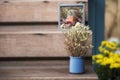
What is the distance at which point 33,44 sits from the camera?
6.99 ft

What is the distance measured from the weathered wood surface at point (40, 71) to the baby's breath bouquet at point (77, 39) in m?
0.14

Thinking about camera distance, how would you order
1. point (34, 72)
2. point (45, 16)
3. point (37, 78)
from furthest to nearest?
point (45, 16) < point (34, 72) < point (37, 78)

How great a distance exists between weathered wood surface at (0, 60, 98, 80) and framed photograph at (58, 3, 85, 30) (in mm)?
260

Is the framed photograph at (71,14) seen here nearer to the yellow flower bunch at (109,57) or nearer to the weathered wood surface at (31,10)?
the weathered wood surface at (31,10)

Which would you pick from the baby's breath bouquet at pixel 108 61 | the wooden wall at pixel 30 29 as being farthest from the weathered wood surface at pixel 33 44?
the baby's breath bouquet at pixel 108 61

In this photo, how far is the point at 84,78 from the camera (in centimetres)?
186

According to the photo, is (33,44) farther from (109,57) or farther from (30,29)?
(109,57)

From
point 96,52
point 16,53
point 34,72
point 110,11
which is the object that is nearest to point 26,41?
point 16,53

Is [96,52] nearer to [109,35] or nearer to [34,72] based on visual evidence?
[34,72]

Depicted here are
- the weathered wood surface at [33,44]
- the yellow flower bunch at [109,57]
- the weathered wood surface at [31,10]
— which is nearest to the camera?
the yellow flower bunch at [109,57]

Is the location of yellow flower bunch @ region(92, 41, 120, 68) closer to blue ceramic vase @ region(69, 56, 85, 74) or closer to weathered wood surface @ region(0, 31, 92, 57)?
blue ceramic vase @ region(69, 56, 85, 74)

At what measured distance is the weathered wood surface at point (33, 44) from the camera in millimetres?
2111

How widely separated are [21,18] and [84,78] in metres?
0.68

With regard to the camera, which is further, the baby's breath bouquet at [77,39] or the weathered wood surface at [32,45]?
the weathered wood surface at [32,45]
